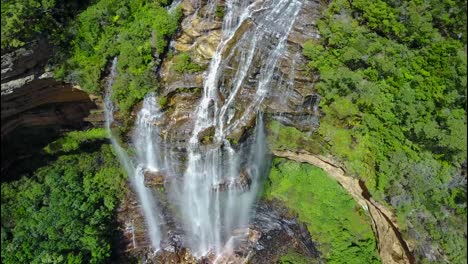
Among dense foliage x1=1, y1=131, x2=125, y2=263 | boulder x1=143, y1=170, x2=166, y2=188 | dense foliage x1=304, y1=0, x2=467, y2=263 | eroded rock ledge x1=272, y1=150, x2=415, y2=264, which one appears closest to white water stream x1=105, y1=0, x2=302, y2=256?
boulder x1=143, y1=170, x2=166, y2=188

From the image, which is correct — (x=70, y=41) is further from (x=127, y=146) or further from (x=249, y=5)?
(x=249, y=5)

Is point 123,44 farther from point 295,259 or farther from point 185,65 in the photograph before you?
point 295,259

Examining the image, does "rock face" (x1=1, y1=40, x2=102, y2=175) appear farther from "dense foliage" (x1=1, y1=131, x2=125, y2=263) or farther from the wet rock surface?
the wet rock surface

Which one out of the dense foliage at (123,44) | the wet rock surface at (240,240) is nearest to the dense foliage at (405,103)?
the wet rock surface at (240,240)

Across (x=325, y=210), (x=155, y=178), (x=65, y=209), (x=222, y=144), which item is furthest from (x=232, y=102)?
(x=65, y=209)

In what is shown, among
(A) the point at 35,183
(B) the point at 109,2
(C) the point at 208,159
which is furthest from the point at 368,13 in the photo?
(A) the point at 35,183
